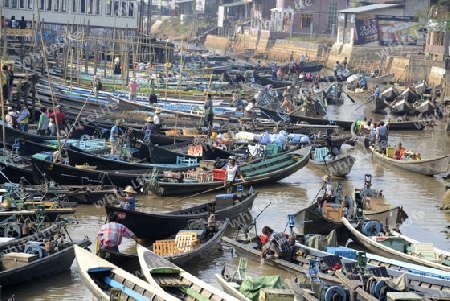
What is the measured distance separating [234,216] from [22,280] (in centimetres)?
621

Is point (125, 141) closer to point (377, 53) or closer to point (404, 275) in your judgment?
point (404, 275)

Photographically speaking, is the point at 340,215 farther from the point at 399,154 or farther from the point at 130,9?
the point at 130,9

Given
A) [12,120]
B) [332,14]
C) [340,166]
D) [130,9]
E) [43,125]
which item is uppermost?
→ [332,14]

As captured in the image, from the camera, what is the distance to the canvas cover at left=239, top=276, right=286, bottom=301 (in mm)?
14406

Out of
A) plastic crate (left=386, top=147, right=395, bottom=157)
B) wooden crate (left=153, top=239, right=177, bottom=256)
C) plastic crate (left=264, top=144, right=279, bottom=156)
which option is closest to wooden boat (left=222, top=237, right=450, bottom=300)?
wooden crate (left=153, top=239, right=177, bottom=256)

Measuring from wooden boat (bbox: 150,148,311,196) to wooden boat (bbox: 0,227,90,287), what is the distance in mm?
6586

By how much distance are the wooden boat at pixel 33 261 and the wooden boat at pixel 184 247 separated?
3.63 feet

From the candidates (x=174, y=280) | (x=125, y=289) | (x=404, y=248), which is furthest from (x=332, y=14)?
(x=125, y=289)

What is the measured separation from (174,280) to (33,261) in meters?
2.81

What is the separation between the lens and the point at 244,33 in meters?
84.1

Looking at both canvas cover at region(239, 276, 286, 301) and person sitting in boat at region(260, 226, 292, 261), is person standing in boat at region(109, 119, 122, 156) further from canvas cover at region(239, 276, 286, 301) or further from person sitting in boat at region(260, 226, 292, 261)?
canvas cover at region(239, 276, 286, 301)

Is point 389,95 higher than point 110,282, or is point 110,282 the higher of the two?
point 389,95

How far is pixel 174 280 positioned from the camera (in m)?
14.6

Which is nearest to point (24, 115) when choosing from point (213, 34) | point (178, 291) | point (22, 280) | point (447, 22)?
point (22, 280)
